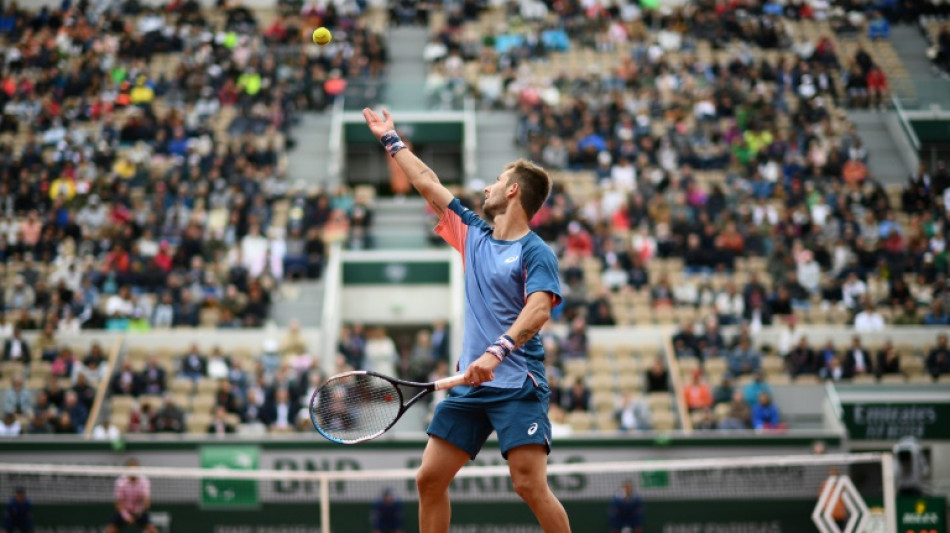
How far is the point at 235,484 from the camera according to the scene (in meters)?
15.9

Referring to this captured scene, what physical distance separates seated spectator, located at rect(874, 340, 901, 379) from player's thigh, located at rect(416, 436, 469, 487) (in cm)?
1643

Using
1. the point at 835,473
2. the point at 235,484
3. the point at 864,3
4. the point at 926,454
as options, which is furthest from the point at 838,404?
the point at 864,3

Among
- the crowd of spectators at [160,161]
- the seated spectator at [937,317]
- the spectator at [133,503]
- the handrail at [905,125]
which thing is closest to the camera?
the spectator at [133,503]

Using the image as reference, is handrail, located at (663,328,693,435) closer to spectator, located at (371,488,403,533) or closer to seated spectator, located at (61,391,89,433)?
spectator, located at (371,488,403,533)

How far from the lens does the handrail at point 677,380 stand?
2000cm

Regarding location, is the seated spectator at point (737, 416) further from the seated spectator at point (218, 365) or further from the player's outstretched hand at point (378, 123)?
the player's outstretched hand at point (378, 123)

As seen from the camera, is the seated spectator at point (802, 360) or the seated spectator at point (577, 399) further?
the seated spectator at point (802, 360)

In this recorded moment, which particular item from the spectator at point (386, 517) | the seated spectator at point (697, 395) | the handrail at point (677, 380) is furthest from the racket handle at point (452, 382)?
the seated spectator at point (697, 395)

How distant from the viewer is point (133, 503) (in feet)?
51.5

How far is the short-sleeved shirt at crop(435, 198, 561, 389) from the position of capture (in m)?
6.36

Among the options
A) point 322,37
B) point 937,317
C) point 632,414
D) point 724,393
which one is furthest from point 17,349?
point 937,317

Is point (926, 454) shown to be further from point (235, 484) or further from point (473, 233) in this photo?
point (473, 233)

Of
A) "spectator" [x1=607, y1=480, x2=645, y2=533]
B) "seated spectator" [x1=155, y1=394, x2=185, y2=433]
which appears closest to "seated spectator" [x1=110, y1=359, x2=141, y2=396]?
"seated spectator" [x1=155, y1=394, x2=185, y2=433]

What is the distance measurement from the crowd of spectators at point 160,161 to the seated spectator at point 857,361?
34.9 ft
